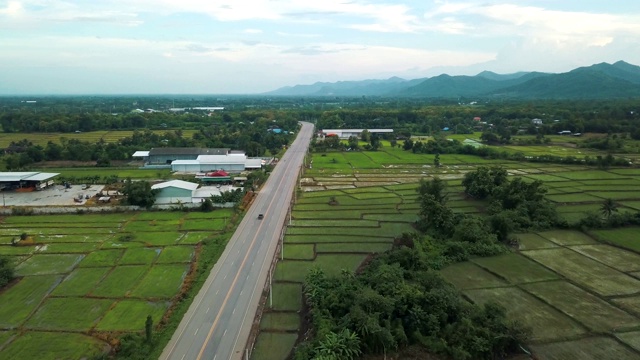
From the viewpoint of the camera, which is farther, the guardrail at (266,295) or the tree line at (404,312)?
the guardrail at (266,295)

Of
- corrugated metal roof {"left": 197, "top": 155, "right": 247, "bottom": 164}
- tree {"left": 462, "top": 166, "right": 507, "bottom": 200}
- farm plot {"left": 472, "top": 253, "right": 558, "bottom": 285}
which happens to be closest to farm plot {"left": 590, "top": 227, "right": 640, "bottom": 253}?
farm plot {"left": 472, "top": 253, "right": 558, "bottom": 285}

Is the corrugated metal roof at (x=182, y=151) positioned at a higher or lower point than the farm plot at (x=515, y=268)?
higher

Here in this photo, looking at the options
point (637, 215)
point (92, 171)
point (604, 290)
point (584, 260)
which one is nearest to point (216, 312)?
point (604, 290)

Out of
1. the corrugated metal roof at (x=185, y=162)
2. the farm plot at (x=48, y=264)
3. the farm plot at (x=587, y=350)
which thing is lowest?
the farm plot at (x=587, y=350)

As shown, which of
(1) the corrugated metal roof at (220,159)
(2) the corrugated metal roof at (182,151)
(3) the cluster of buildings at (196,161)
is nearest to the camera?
(3) the cluster of buildings at (196,161)

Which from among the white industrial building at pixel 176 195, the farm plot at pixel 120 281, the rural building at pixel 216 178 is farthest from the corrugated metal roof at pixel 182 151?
the farm plot at pixel 120 281

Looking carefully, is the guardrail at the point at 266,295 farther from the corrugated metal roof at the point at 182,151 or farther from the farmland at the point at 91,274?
the corrugated metal roof at the point at 182,151
